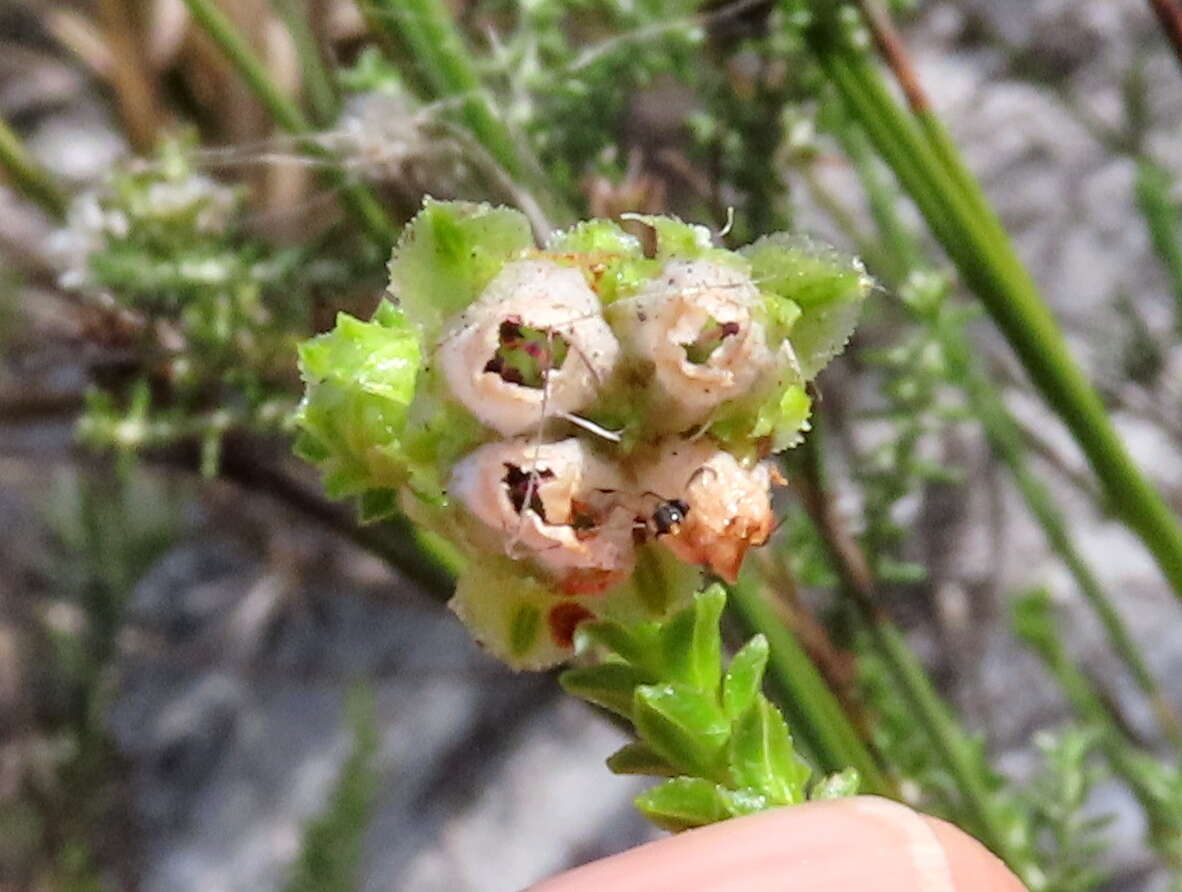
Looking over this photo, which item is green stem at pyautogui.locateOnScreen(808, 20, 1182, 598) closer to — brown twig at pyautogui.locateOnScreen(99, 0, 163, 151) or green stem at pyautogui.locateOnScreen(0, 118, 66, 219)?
green stem at pyautogui.locateOnScreen(0, 118, 66, 219)

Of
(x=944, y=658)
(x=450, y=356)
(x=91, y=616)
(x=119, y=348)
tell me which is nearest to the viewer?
(x=450, y=356)

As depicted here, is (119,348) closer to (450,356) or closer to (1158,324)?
(450,356)

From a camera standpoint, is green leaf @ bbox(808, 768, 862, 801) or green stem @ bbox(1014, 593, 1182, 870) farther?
green stem @ bbox(1014, 593, 1182, 870)

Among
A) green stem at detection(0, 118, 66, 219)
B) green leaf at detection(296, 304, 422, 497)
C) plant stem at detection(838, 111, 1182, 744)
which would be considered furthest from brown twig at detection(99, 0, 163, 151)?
green leaf at detection(296, 304, 422, 497)

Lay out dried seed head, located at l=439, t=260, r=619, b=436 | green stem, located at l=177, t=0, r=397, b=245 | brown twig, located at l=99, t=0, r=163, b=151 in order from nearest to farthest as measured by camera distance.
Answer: dried seed head, located at l=439, t=260, r=619, b=436 → green stem, located at l=177, t=0, r=397, b=245 → brown twig, located at l=99, t=0, r=163, b=151

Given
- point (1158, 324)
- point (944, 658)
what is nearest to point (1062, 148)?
point (1158, 324)

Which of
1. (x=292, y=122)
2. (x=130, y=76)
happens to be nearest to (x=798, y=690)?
(x=292, y=122)
